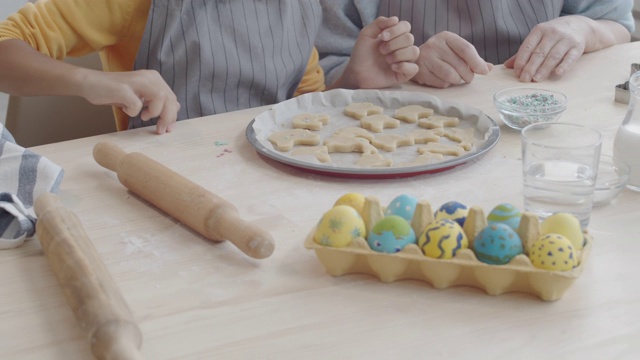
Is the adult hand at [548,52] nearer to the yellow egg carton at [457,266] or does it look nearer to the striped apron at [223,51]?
the striped apron at [223,51]

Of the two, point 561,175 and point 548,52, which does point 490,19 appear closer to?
point 548,52

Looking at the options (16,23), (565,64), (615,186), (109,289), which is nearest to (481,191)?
(615,186)

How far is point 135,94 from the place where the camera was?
1291 mm

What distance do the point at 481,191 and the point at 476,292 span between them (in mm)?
261

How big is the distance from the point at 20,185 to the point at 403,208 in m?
0.48

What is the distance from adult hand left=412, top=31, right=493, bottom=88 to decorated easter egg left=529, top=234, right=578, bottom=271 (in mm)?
738

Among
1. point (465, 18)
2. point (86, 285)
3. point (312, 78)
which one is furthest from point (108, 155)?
point (465, 18)

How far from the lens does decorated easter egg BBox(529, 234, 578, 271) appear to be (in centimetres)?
79

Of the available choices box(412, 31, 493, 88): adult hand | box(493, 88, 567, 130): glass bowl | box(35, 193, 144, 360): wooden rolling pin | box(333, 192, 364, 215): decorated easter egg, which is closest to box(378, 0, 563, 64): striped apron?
box(412, 31, 493, 88): adult hand

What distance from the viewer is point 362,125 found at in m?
1.31

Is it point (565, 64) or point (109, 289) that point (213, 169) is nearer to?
point (109, 289)

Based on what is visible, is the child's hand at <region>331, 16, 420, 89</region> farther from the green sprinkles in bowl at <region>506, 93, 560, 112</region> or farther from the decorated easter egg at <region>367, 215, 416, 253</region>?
the decorated easter egg at <region>367, 215, 416, 253</region>

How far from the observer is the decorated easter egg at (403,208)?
0.88 metres

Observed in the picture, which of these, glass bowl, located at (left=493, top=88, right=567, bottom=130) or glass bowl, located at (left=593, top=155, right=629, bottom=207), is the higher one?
glass bowl, located at (left=593, top=155, right=629, bottom=207)
